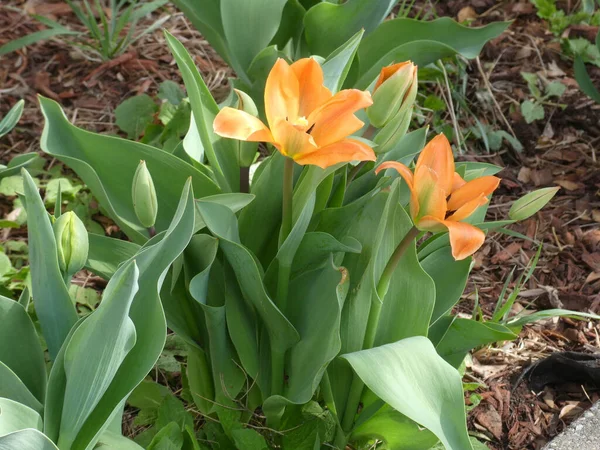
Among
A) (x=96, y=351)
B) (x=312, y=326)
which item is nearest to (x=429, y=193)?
(x=312, y=326)

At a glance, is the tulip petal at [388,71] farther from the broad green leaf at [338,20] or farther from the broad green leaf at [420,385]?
the broad green leaf at [338,20]

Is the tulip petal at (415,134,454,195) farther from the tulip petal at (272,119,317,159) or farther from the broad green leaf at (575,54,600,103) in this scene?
the broad green leaf at (575,54,600,103)

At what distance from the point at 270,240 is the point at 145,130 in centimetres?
101

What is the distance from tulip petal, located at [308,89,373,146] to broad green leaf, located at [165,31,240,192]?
278mm

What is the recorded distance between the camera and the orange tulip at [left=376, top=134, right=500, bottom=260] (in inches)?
36.2

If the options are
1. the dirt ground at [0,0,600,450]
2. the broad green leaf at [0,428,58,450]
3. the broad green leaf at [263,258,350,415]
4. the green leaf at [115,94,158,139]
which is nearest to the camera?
the broad green leaf at [0,428,58,450]

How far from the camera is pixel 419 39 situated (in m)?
1.82

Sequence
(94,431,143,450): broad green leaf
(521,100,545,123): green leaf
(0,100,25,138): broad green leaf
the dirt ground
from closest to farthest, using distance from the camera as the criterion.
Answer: (94,431,143,450): broad green leaf, (0,100,25,138): broad green leaf, the dirt ground, (521,100,545,123): green leaf

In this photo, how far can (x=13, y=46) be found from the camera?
230 cm

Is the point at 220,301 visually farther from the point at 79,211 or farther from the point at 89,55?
the point at 89,55

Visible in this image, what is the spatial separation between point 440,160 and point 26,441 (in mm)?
595

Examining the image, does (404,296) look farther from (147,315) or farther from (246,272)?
(147,315)

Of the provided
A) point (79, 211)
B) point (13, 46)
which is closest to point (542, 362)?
point (79, 211)

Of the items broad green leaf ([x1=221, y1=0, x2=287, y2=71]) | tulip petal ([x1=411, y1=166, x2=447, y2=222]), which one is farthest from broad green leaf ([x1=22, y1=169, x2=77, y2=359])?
broad green leaf ([x1=221, y1=0, x2=287, y2=71])
